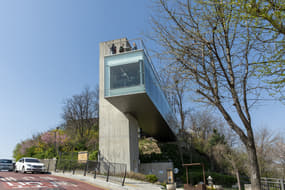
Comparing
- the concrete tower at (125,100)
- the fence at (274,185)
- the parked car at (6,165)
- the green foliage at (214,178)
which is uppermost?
the concrete tower at (125,100)

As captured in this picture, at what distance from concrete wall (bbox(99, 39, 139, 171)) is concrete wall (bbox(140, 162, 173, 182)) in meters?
2.77

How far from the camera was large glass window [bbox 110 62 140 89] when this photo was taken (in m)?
21.1

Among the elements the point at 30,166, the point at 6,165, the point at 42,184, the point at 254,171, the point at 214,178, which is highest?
the point at 254,171

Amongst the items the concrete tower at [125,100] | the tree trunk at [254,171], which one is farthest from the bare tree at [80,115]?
the tree trunk at [254,171]

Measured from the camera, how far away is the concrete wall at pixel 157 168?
90.3 ft

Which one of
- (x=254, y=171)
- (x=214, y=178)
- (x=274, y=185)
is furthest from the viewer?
(x=214, y=178)

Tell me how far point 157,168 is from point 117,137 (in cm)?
675

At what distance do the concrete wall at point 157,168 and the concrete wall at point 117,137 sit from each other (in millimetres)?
2769

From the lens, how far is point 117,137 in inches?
979

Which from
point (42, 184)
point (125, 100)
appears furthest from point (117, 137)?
point (42, 184)

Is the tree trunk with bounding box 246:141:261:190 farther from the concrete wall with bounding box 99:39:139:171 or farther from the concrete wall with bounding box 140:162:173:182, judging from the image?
the concrete wall with bounding box 140:162:173:182

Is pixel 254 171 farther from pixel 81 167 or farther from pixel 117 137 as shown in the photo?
pixel 117 137

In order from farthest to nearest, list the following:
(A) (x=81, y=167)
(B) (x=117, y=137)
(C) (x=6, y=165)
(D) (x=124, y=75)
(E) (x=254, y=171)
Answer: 1. (B) (x=117, y=137)
2. (C) (x=6, y=165)
3. (D) (x=124, y=75)
4. (A) (x=81, y=167)
5. (E) (x=254, y=171)

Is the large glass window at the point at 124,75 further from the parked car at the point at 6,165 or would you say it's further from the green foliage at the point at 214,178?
the green foliage at the point at 214,178
